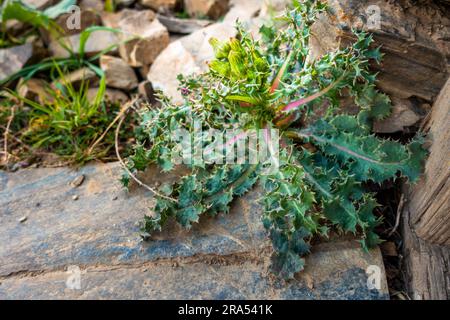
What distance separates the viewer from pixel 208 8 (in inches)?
145

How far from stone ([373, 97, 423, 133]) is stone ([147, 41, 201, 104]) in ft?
4.15

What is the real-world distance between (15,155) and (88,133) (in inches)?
17.9

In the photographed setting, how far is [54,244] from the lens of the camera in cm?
222

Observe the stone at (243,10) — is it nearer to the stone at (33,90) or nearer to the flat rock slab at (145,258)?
the stone at (33,90)

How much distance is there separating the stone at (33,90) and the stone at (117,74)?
0.42 metres

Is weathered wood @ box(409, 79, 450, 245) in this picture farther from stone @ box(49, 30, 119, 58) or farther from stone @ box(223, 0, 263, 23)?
stone @ box(49, 30, 119, 58)

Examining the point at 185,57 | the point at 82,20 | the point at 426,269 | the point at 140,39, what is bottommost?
the point at 426,269

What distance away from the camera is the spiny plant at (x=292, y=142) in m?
2.04

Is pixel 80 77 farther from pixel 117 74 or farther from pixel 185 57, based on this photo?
pixel 185 57

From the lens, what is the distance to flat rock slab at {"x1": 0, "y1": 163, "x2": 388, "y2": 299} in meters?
1.98

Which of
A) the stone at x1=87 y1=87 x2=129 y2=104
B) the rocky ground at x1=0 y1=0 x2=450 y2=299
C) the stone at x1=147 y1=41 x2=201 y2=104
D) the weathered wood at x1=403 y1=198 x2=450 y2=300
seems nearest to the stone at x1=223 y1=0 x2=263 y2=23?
the stone at x1=147 y1=41 x2=201 y2=104

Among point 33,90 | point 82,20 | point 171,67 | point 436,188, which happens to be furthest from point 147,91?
point 436,188

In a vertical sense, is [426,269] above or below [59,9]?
below

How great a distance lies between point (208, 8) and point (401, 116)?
1.98 m
